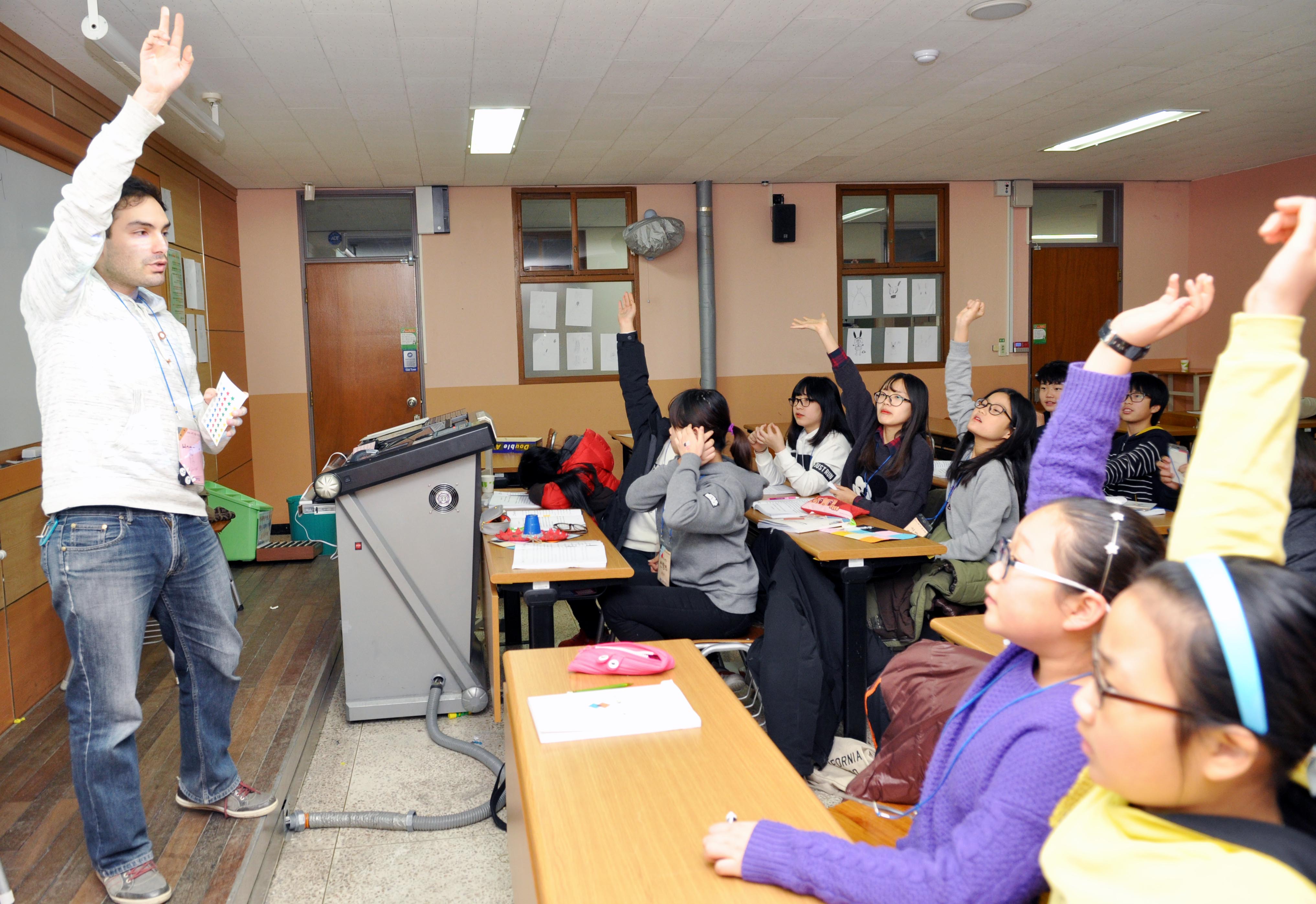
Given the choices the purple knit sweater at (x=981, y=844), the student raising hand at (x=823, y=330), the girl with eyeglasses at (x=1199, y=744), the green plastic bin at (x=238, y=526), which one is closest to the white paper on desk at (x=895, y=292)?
the student raising hand at (x=823, y=330)

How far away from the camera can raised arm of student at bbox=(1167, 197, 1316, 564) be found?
3.12 ft

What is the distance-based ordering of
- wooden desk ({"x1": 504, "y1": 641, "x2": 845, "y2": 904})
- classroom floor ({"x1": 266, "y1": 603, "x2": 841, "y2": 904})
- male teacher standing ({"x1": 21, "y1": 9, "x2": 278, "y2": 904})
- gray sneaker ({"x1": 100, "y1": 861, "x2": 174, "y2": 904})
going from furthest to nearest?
1. classroom floor ({"x1": 266, "y1": 603, "x2": 841, "y2": 904})
2. gray sneaker ({"x1": 100, "y1": 861, "x2": 174, "y2": 904})
3. male teacher standing ({"x1": 21, "y1": 9, "x2": 278, "y2": 904})
4. wooden desk ({"x1": 504, "y1": 641, "x2": 845, "y2": 904})

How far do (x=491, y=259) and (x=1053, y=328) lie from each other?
195 inches

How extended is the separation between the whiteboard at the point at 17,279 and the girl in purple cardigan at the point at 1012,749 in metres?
3.36

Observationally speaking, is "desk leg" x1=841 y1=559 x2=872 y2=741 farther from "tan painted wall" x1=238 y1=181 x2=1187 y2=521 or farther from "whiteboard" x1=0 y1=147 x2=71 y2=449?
"tan painted wall" x1=238 y1=181 x2=1187 y2=521

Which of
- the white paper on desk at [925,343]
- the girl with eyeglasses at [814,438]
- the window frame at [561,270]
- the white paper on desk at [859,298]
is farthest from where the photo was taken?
the white paper on desk at [925,343]

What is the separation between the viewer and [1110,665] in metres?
0.76

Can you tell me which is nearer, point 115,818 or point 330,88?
point 115,818

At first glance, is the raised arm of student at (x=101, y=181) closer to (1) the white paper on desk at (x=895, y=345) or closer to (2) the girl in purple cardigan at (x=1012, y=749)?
(2) the girl in purple cardigan at (x=1012, y=749)

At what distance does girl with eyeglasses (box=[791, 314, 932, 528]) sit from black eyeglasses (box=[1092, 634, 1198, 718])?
2707 millimetres

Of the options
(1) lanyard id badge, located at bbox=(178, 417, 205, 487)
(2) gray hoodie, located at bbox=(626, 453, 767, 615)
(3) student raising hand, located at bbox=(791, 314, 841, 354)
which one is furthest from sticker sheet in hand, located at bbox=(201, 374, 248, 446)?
(3) student raising hand, located at bbox=(791, 314, 841, 354)

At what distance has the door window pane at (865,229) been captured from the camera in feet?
25.0

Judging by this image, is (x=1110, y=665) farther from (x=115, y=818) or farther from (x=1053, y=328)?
(x=1053, y=328)

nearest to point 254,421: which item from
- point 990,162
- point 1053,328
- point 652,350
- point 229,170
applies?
point 229,170
